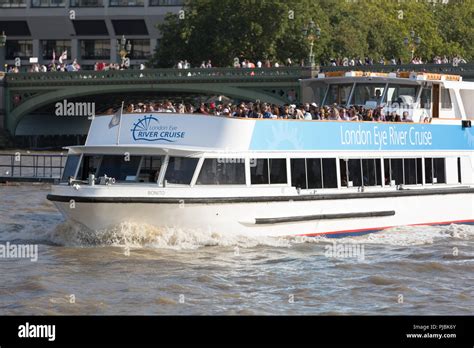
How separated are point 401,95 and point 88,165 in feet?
28.1

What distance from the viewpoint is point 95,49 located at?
12094 centimetres

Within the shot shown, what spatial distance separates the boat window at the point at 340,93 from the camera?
3109cm

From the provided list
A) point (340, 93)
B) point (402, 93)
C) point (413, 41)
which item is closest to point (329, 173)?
point (340, 93)

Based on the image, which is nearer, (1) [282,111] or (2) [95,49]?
(1) [282,111]

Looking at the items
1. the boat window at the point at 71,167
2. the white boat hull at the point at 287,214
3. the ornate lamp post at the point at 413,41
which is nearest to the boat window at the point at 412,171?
the white boat hull at the point at 287,214

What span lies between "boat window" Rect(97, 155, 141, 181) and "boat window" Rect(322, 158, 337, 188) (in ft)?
14.8

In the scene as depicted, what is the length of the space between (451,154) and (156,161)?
8841 millimetres

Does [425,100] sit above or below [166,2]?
below

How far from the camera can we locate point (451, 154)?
31.0 m

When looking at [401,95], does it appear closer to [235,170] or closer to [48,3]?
[235,170]

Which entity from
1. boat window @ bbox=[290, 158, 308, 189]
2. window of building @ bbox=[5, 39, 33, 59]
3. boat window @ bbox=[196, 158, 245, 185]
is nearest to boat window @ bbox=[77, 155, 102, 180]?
boat window @ bbox=[196, 158, 245, 185]

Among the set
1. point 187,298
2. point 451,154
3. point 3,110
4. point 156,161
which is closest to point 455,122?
point 451,154

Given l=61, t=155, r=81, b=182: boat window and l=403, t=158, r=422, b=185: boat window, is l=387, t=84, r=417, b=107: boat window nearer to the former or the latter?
l=403, t=158, r=422, b=185: boat window

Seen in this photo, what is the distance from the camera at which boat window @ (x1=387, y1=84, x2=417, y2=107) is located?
30609mm
